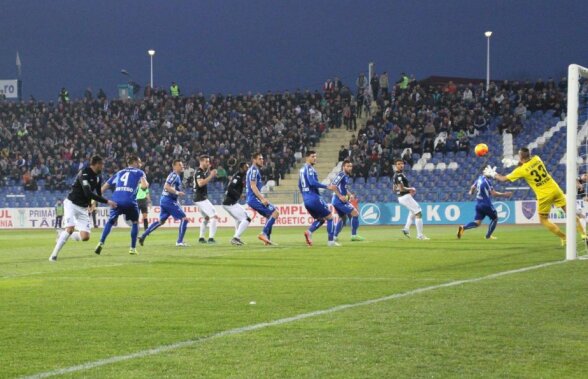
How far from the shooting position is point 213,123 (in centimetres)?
5416

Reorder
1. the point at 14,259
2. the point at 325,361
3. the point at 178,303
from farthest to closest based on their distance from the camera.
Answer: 1. the point at 14,259
2. the point at 178,303
3. the point at 325,361

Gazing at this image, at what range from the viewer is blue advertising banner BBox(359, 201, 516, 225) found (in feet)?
134

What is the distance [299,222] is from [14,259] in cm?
2499

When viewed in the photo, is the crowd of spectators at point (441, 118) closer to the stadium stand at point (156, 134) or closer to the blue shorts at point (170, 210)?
the stadium stand at point (156, 134)

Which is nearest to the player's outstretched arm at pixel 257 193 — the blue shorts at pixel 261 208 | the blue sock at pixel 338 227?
the blue shorts at pixel 261 208

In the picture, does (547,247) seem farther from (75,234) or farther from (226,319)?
(226,319)

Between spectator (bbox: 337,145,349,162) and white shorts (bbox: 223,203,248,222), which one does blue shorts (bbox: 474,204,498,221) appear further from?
spectator (bbox: 337,145,349,162)

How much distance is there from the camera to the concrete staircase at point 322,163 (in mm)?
45188

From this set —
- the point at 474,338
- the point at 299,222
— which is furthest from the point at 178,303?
the point at 299,222

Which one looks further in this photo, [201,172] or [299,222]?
[299,222]

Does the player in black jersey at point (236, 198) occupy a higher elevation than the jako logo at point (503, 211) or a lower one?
higher

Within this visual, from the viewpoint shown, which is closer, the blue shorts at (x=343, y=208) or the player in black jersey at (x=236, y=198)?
the blue shorts at (x=343, y=208)

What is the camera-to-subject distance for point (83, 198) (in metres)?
19.0

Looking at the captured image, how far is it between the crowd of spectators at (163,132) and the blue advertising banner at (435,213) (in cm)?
716
